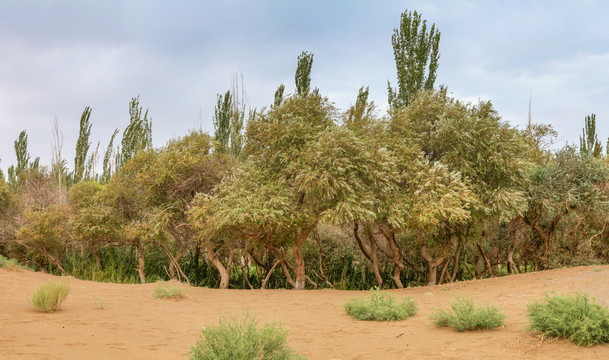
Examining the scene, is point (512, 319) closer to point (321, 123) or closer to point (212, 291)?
point (321, 123)

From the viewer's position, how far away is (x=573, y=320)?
22.2 ft

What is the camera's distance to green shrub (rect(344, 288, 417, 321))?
395 inches

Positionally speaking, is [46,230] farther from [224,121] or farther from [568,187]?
[568,187]

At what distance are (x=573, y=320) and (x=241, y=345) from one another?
4.94 m

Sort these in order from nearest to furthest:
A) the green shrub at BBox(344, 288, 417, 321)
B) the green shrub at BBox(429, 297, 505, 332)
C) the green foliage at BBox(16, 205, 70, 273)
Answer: the green shrub at BBox(429, 297, 505, 332) → the green shrub at BBox(344, 288, 417, 321) → the green foliage at BBox(16, 205, 70, 273)

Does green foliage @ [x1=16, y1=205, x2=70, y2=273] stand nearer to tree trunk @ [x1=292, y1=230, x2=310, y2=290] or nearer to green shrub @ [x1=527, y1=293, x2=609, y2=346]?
tree trunk @ [x1=292, y1=230, x2=310, y2=290]

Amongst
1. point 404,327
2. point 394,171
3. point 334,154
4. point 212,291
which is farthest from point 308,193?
point 404,327

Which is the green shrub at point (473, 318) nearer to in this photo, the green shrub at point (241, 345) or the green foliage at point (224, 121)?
the green shrub at point (241, 345)

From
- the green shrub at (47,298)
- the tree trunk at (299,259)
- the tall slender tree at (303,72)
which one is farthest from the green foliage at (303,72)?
the green shrub at (47,298)

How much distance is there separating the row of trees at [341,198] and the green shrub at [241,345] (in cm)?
754

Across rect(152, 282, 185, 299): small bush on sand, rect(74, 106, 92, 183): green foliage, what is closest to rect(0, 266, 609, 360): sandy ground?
rect(152, 282, 185, 299): small bush on sand

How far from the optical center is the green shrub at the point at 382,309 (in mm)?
10031

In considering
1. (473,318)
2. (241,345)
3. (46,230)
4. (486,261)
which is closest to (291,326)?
(473,318)

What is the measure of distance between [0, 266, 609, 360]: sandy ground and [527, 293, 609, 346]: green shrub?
6.5 inches
